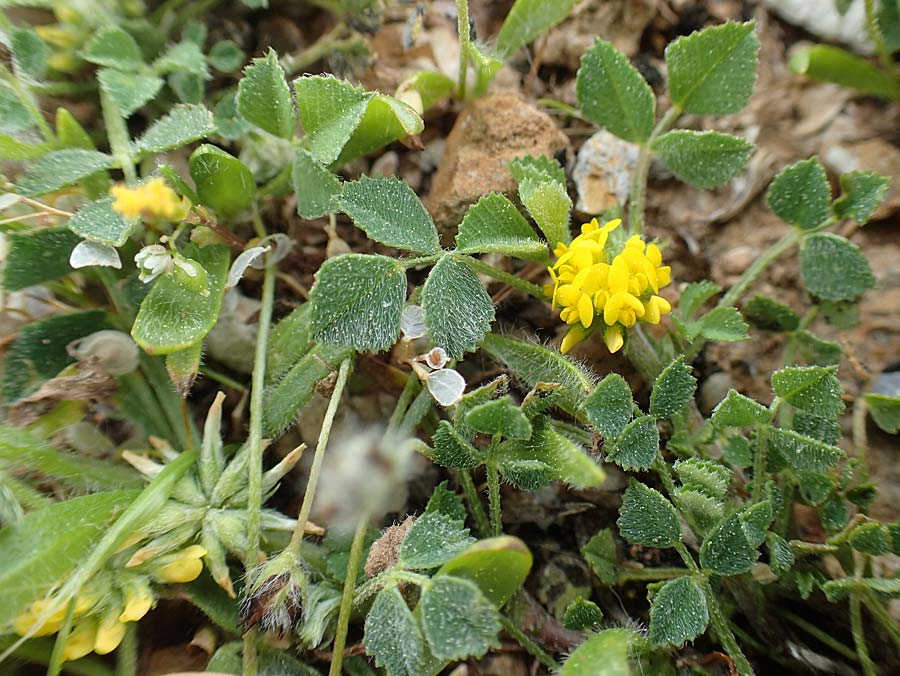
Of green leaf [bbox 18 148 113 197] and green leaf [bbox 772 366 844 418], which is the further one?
green leaf [bbox 18 148 113 197]

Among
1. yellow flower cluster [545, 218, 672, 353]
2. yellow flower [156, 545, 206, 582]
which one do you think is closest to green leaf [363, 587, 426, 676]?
yellow flower [156, 545, 206, 582]

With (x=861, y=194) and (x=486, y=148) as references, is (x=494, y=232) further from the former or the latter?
(x=861, y=194)

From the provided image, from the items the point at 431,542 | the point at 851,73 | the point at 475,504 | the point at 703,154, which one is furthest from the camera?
the point at 851,73

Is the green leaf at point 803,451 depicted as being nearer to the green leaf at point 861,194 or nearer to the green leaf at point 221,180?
the green leaf at point 861,194

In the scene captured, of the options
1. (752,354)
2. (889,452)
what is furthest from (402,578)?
(889,452)

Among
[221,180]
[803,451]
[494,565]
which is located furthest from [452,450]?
[221,180]

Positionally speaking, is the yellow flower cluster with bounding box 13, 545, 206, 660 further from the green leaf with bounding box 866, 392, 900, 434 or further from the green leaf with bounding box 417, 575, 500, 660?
the green leaf with bounding box 866, 392, 900, 434
